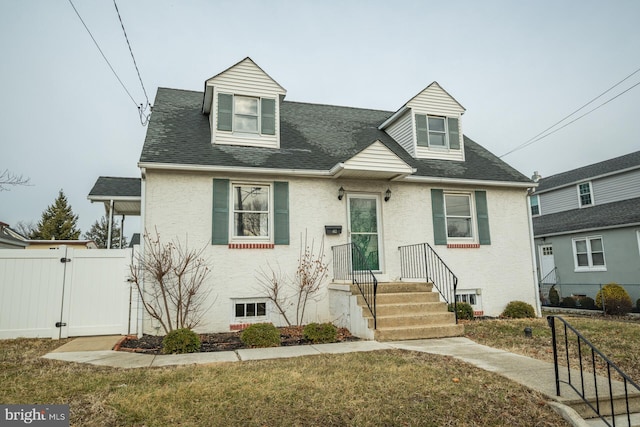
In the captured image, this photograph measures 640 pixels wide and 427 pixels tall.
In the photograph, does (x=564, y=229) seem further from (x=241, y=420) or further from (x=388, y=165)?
(x=241, y=420)

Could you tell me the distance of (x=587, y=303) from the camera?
1675 cm

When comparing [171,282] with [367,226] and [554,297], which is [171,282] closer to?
[367,226]

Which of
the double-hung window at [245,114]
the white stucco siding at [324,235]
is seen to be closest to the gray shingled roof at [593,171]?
the white stucco siding at [324,235]

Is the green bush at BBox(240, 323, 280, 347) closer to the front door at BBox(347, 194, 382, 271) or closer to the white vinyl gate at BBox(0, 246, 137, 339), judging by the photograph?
the white vinyl gate at BBox(0, 246, 137, 339)

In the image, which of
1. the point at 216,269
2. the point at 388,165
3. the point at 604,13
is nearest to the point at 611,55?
the point at 604,13

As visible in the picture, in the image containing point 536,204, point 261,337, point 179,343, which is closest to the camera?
point 179,343

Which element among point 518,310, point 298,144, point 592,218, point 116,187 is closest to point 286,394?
point 116,187

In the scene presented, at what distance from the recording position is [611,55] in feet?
53.3

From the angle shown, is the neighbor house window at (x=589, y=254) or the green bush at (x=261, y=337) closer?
the green bush at (x=261, y=337)

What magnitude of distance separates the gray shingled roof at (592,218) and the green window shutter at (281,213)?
1494 cm

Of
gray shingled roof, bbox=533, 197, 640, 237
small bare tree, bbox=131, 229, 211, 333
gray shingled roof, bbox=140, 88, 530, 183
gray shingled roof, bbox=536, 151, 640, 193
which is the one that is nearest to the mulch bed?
small bare tree, bbox=131, 229, 211, 333

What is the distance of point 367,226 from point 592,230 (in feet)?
43.9

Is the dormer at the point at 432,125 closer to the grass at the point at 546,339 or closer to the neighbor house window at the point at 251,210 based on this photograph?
the neighbor house window at the point at 251,210

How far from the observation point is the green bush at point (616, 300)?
15023mm
